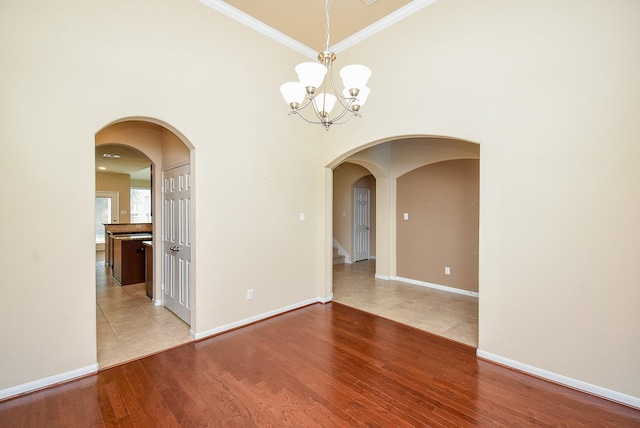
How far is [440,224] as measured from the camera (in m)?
5.37

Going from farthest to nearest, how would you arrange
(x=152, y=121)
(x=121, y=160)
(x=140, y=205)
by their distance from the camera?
(x=140, y=205) → (x=121, y=160) → (x=152, y=121)

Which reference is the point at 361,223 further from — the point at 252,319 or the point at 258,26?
the point at 258,26

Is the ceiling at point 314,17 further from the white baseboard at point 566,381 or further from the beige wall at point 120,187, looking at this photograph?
the beige wall at point 120,187

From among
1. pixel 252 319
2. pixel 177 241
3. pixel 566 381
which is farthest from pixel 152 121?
pixel 566 381

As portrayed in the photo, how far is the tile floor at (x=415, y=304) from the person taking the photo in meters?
3.63

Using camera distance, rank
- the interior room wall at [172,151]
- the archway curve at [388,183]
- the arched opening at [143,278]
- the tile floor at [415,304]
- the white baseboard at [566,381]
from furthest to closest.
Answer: the archway curve at [388,183] → the interior room wall at [172,151] → the tile floor at [415,304] → the arched opening at [143,278] → the white baseboard at [566,381]

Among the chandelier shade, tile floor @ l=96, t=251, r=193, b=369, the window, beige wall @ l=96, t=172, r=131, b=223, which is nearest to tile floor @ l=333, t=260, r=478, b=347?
tile floor @ l=96, t=251, r=193, b=369

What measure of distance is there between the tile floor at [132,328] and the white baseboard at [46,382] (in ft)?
0.45

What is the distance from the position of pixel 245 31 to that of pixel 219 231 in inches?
99.2

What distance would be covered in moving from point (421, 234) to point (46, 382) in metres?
5.39

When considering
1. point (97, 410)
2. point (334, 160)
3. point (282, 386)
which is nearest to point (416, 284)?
point (334, 160)

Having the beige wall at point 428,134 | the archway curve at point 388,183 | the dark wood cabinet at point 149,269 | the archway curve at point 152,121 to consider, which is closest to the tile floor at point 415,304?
the archway curve at point 388,183

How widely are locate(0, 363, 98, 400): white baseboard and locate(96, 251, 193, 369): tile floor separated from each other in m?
0.14

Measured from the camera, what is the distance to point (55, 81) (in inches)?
96.3
